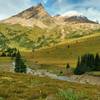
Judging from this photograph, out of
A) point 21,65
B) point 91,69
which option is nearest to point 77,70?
point 91,69

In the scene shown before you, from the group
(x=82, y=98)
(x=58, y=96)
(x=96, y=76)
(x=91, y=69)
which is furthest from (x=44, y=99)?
(x=91, y=69)

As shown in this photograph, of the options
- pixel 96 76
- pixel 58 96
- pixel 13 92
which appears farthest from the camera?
pixel 96 76

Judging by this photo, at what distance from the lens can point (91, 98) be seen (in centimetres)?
2080

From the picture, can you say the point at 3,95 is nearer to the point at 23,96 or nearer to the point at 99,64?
the point at 23,96

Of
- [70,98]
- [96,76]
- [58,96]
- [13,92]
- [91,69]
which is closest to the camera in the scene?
[70,98]

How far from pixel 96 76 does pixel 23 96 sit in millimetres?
137209

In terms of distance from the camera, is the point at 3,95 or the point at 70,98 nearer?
the point at 70,98

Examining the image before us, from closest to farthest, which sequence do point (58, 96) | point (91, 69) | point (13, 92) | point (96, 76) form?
point (58, 96) < point (13, 92) < point (96, 76) < point (91, 69)

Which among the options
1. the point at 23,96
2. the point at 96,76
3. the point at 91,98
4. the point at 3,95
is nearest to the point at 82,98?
the point at 91,98

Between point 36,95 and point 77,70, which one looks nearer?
point 36,95

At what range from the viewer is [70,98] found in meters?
18.7

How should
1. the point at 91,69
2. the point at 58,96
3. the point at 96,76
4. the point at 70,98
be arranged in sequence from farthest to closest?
1. the point at 91,69
2. the point at 96,76
3. the point at 58,96
4. the point at 70,98

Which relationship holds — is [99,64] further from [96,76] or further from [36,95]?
[36,95]

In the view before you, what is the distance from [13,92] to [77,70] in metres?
176
